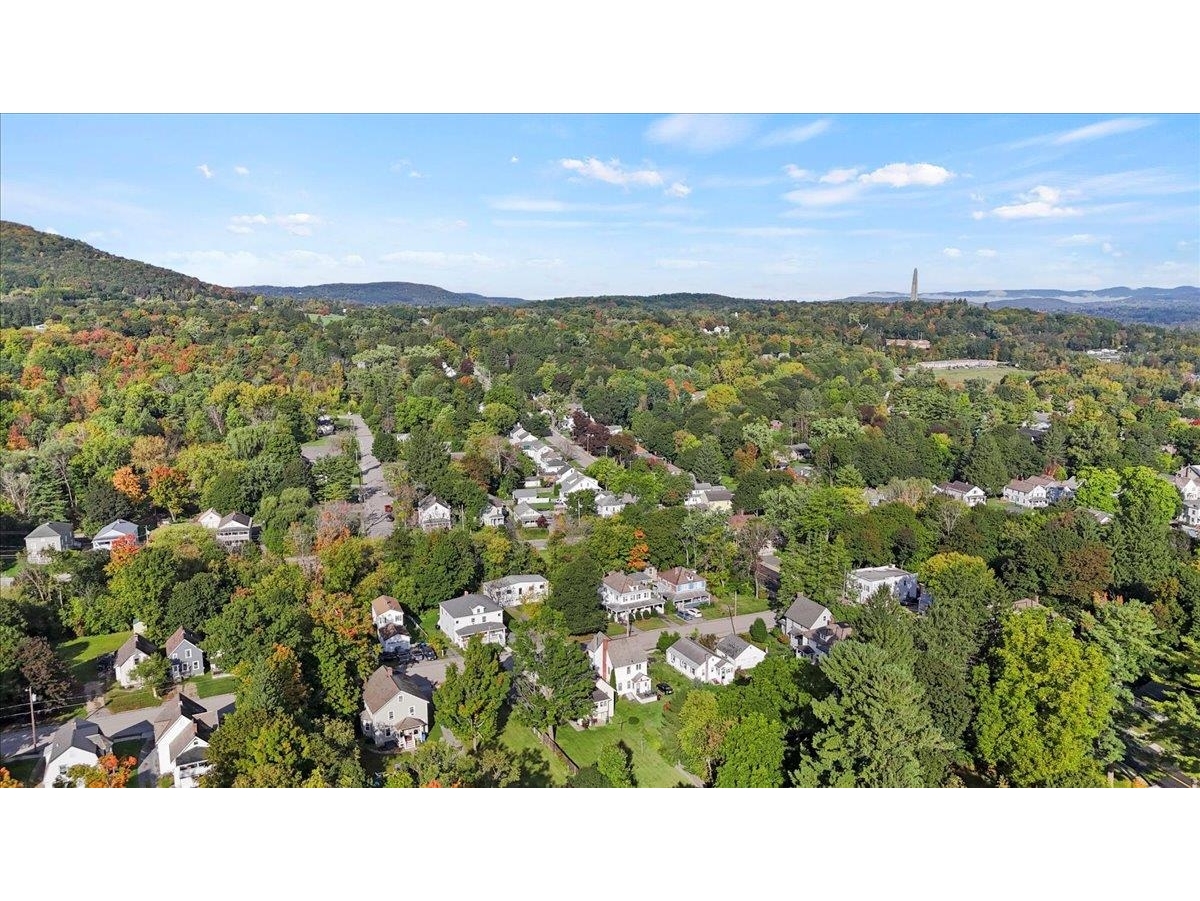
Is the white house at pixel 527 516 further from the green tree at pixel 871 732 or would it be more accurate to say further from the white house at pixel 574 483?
the green tree at pixel 871 732

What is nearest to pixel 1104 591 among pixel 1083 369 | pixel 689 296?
pixel 1083 369

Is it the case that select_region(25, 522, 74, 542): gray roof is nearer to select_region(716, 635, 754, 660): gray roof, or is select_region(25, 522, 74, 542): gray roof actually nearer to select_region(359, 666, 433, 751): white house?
select_region(359, 666, 433, 751): white house

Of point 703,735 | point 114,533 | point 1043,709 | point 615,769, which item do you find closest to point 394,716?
point 615,769

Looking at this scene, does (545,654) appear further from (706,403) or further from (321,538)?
(706,403)

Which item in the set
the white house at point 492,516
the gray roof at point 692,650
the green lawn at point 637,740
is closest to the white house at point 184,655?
the green lawn at point 637,740

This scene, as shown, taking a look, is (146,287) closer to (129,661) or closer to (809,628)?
(129,661)

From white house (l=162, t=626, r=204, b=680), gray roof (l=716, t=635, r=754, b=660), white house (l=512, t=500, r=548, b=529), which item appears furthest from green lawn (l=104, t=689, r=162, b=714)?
white house (l=512, t=500, r=548, b=529)
